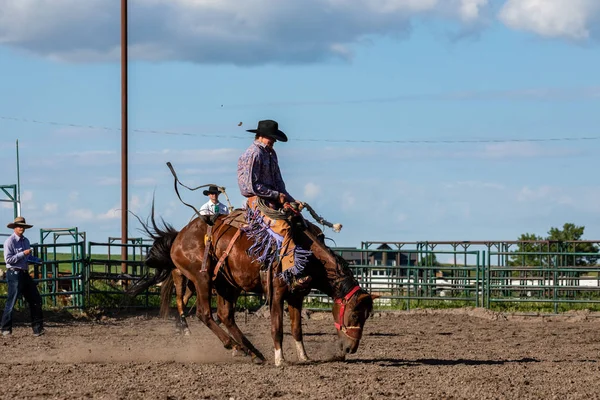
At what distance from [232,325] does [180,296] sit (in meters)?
2.15

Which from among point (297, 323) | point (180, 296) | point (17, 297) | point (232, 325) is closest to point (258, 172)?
point (297, 323)

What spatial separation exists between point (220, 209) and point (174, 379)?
5.21 m

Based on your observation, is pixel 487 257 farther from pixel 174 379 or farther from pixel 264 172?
pixel 174 379

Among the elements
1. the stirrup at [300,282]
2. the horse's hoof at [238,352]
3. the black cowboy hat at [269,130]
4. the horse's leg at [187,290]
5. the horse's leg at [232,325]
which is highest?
the black cowboy hat at [269,130]

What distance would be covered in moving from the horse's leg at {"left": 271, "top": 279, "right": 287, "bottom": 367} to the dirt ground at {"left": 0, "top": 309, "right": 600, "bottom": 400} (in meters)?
0.16

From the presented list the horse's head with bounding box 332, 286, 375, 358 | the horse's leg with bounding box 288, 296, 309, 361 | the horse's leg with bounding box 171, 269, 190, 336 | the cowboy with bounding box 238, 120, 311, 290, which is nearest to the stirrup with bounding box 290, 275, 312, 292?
the cowboy with bounding box 238, 120, 311, 290

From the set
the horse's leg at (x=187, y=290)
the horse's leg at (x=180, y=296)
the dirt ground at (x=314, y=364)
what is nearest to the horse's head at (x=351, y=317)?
the dirt ground at (x=314, y=364)

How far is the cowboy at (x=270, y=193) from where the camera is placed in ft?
27.8

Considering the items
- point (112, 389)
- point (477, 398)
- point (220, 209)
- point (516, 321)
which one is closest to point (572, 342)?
point (516, 321)

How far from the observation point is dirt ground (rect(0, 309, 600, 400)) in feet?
22.9

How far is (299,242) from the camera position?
866 centimetres

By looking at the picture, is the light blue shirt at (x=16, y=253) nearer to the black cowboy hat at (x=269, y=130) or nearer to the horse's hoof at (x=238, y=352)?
the horse's hoof at (x=238, y=352)

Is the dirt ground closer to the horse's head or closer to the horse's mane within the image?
the horse's head

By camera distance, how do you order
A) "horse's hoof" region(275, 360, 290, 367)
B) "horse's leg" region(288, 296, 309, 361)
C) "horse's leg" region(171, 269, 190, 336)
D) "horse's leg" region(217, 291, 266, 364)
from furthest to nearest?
"horse's leg" region(171, 269, 190, 336)
"horse's leg" region(217, 291, 266, 364)
"horse's leg" region(288, 296, 309, 361)
"horse's hoof" region(275, 360, 290, 367)
